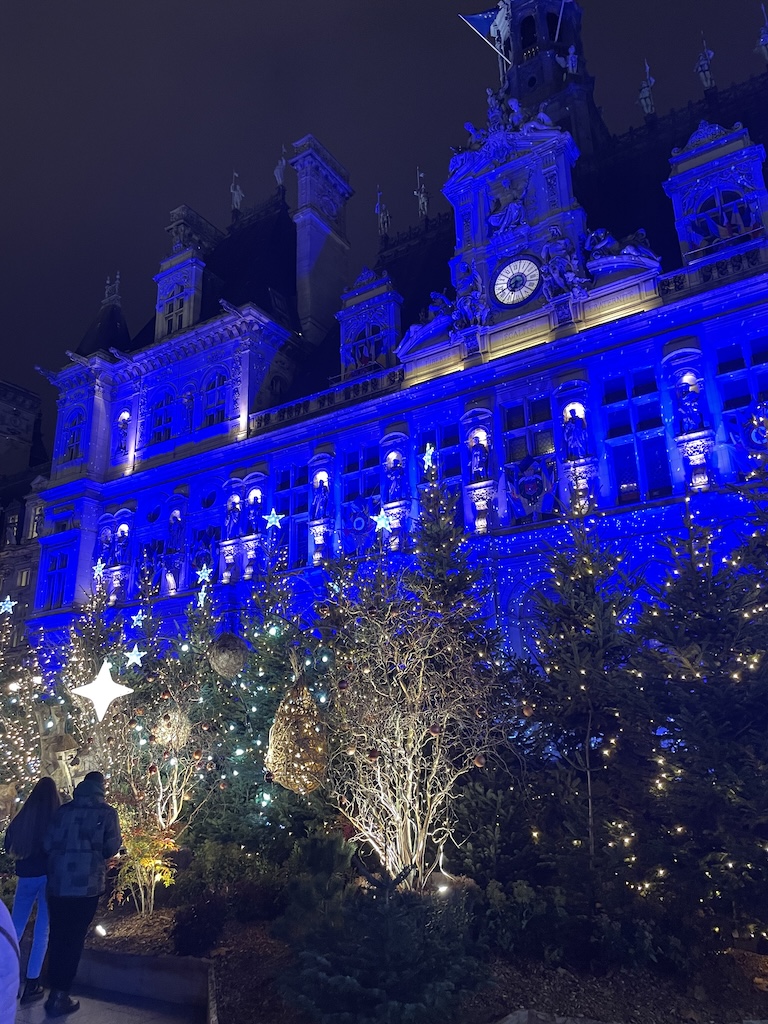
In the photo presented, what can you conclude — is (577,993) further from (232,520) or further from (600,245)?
(232,520)

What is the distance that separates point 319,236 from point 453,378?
17146 millimetres

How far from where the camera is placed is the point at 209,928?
29.7ft

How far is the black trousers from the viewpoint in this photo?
7.63m

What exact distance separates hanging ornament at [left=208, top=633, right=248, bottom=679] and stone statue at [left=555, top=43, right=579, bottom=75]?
3062 cm

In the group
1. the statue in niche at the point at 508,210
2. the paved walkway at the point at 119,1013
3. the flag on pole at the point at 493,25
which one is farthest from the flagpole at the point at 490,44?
the paved walkway at the point at 119,1013

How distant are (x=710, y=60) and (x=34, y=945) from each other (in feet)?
116

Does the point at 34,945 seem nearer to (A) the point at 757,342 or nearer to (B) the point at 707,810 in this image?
(B) the point at 707,810

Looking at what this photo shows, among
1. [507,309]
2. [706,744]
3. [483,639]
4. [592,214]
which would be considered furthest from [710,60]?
[706,744]

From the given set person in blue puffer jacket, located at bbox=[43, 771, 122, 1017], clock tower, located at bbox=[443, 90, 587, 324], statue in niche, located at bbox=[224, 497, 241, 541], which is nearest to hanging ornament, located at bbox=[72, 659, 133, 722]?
person in blue puffer jacket, located at bbox=[43, 771, 122, 1017]

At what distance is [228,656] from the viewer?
46.8ft

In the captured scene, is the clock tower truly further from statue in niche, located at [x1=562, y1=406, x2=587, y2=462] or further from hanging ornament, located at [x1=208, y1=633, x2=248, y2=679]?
hanging ornament, located at [x1=208, y1=633, x2=248, y2=679]

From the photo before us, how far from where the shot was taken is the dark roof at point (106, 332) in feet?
125

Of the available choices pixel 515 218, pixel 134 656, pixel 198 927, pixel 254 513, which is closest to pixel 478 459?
pixel 515 218

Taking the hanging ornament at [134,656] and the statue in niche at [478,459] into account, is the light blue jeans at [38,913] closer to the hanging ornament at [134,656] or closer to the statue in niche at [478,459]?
the hanging ornament at [134,656]
